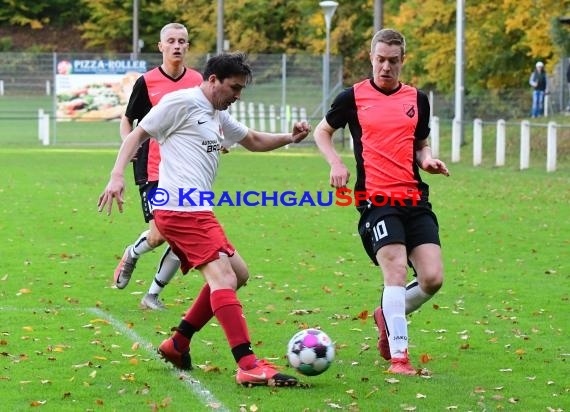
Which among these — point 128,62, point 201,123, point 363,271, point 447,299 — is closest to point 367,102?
point 201,123

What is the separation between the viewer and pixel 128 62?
41938 mm

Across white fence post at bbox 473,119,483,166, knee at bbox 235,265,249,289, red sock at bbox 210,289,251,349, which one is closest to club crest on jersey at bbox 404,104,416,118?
knee at bbox 235,265,249,289

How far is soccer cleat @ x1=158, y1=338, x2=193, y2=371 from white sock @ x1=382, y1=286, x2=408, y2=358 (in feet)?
4.05

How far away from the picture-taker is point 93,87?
41969mm

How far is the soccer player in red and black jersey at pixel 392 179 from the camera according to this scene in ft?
27.0

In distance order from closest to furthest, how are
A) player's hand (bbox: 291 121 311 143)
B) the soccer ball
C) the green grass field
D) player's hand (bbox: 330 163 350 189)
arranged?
the green grass field → the soccer ball → player's hand (bbox: 330 163 350 189) → player's hand (bbox: 291 121 311 143)

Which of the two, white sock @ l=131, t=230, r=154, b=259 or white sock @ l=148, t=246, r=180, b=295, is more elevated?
white sock @ l=131, t=230, r=154, b=259

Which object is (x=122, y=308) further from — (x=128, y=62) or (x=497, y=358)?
(x=128, y=62)

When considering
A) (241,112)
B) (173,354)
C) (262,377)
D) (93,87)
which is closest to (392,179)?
(262,377)

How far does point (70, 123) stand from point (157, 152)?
33032mm

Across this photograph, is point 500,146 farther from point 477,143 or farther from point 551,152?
point 551,152

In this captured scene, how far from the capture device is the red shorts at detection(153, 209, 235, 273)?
7844mm

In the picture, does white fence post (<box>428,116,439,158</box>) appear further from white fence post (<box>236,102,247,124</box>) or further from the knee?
the knee

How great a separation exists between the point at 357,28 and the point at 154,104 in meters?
50.8
